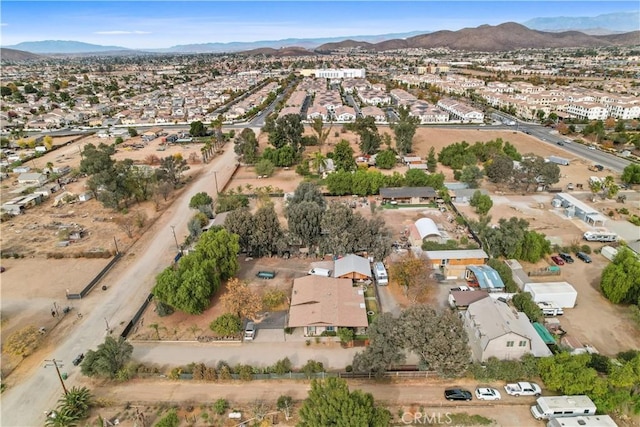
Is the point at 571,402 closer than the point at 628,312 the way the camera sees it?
Yes

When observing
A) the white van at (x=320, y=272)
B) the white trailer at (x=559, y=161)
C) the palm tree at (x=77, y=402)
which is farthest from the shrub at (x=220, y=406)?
the white trailer at (x=559, y=161)

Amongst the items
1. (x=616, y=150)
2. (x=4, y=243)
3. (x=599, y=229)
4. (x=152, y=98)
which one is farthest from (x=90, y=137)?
(x=616, y=150)

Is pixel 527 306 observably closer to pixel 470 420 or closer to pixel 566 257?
pixel 470 420

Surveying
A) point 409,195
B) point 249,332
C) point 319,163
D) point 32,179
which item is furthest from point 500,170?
point 32,179

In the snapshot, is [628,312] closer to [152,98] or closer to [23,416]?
[23,416]

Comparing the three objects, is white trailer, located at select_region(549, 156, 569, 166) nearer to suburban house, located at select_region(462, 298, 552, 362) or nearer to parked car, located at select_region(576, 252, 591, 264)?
parked car, located at select_region(576, 252, 591, 264)
